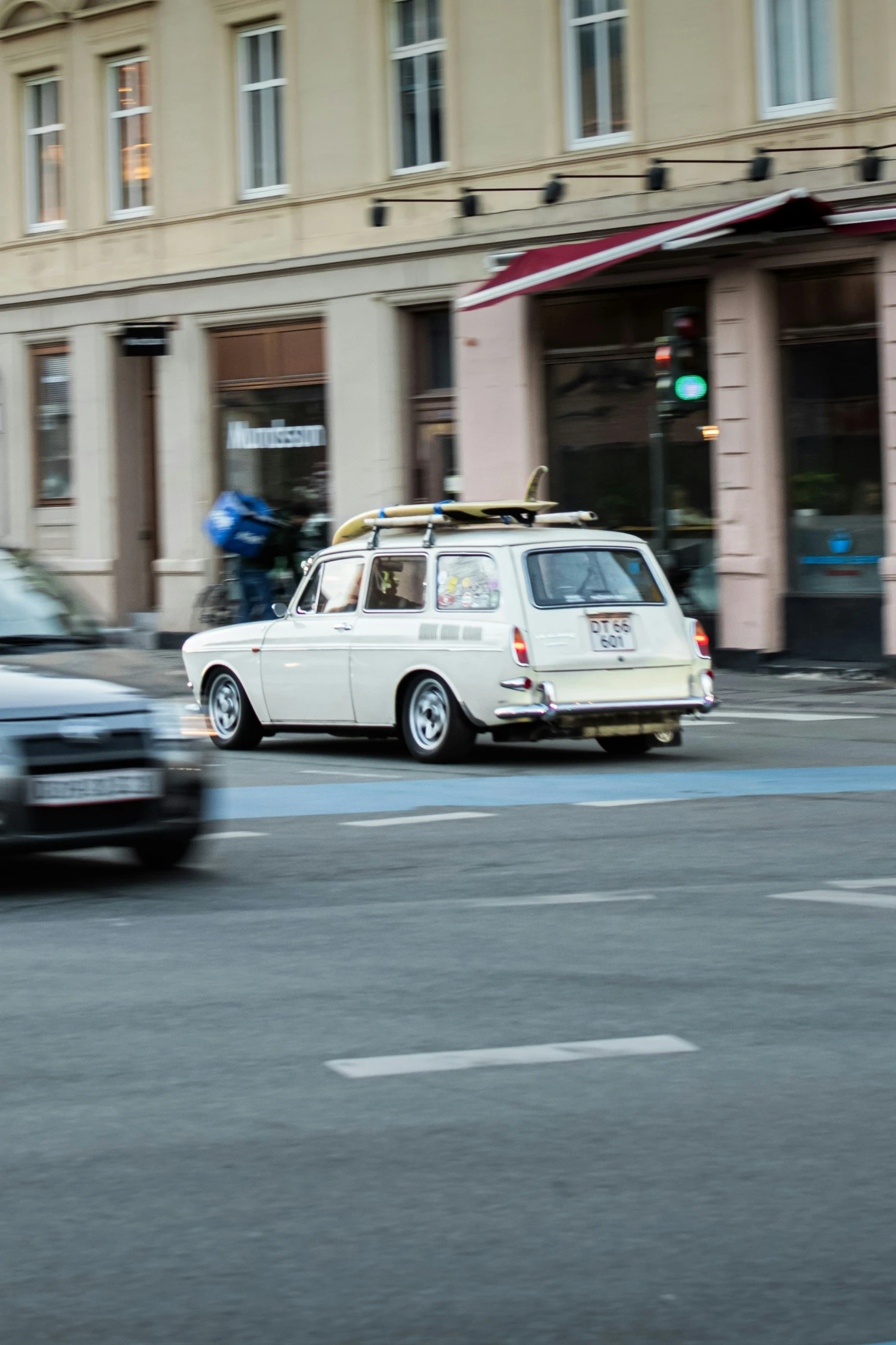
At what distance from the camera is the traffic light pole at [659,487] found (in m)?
23.2

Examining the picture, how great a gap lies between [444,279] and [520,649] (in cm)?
1170

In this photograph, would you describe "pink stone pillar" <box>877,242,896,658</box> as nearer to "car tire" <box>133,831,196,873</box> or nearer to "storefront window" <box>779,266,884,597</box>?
"storefront window" <box>779,266,884,597</box>

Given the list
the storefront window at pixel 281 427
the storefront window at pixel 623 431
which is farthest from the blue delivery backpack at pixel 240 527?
the storefront window at pixel 623 431

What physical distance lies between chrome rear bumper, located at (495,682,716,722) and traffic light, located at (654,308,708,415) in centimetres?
683

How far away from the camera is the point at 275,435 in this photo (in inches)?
1072

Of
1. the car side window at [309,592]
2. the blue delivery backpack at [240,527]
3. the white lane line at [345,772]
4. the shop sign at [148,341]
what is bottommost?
the white lane line at [345,772]

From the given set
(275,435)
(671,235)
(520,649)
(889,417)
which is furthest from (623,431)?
(520,649)

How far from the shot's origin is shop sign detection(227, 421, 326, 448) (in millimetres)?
26703

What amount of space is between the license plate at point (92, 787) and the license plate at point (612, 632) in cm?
541

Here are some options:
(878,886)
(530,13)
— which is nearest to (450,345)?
(530,13)

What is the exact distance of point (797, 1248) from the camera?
14.1 feet

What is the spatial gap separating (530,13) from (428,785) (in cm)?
1315

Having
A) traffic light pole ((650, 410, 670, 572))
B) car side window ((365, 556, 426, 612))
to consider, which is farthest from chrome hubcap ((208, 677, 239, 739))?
traffic light pole ((650, 410, 670, 572))

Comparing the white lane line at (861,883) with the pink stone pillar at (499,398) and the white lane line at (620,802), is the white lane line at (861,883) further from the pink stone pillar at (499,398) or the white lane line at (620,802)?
the pink stone pillar at (499,398)
